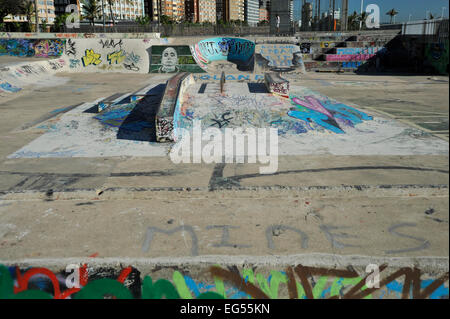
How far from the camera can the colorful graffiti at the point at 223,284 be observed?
4.28m

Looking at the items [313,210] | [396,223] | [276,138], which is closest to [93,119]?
[276,138]

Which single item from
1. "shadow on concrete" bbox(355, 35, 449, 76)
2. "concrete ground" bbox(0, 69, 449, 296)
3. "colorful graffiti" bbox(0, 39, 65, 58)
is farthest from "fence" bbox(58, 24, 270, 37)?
"concrete ground" bbox(0, 69, 449, 296)

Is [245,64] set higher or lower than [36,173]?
higher

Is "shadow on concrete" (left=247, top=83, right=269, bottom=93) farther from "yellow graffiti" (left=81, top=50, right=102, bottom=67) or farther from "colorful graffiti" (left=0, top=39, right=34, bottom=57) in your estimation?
"colorful graffiti" (left=0, top=39, right=34, bottom=57)

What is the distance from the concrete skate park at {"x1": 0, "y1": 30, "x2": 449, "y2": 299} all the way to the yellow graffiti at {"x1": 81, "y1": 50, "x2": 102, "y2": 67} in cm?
1222

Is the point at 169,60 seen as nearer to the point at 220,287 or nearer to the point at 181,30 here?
the point at 181,30

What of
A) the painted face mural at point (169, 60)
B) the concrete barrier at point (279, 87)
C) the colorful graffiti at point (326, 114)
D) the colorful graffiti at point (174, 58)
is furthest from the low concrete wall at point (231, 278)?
the painted face mural at point (169, 60)

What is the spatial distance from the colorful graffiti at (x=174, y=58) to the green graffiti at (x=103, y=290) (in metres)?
25.7

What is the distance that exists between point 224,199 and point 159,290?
2.73m

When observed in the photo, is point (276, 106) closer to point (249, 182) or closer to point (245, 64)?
point (249, 182)

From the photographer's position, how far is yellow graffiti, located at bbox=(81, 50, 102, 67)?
2839 centimetres

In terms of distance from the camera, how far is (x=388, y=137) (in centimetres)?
1120

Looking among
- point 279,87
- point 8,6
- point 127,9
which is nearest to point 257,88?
point 279,87
